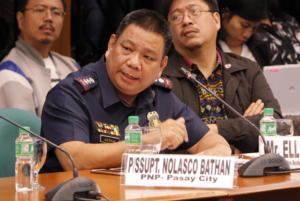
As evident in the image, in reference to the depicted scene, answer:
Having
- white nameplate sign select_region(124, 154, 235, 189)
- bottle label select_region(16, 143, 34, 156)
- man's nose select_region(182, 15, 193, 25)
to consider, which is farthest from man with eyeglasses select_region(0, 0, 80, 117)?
white nameplate sign select_region(124, 154, 235, 189)

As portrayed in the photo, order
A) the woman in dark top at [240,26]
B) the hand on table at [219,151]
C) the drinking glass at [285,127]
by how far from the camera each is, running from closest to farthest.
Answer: the hand on table at [219,151] → the drinking glass at [285,127] → the woman in dark top at [240,26]

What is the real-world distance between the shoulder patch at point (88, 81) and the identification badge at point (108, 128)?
16cm

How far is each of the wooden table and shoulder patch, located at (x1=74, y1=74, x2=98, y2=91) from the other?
525 millimetres

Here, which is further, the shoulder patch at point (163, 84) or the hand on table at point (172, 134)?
the shoulder patch at point (163, 84)

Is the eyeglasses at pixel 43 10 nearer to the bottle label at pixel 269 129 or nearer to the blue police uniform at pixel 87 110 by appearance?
the blue police uniform at pixel 87 110

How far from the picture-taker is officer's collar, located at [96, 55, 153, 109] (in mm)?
1897

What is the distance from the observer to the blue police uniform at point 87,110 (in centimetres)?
176

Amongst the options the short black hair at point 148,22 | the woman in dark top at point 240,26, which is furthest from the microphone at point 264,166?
the woman in dark top at point 240,26

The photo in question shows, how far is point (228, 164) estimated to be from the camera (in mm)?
1254

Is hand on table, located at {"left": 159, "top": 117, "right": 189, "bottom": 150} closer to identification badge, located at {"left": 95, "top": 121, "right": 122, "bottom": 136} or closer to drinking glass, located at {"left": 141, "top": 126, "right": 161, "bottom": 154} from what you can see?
drinking glass, located at {"left": 141, "top": 126, "right": 161, "bottom": 154}

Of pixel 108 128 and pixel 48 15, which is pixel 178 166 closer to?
pixel 108 128

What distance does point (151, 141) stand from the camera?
1.52 metres

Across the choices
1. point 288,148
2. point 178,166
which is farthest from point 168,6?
point 178,166

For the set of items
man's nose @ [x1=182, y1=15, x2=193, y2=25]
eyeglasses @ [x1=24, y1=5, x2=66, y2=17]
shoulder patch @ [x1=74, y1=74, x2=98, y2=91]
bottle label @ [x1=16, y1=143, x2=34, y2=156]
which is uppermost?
eyeglasses @ [x1=24, y1=5, x2=66, y2=17]
